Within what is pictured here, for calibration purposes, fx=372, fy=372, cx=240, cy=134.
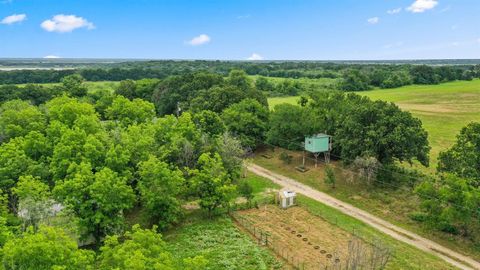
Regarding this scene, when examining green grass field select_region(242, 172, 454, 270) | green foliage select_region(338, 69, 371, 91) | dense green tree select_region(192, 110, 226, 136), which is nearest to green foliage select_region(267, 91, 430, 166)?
green grass field select_region(242, 172, 454, 270)

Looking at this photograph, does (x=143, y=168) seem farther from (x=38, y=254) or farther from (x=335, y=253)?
(x=335, y=253)

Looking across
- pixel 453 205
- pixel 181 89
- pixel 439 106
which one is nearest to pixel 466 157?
pixel 453 205

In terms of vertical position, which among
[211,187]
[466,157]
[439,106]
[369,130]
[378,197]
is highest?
[369,130]

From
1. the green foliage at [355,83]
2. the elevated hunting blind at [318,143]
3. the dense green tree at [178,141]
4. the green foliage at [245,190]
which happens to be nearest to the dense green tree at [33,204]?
the dense green tree at [178,141]

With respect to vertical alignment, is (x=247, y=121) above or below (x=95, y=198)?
above

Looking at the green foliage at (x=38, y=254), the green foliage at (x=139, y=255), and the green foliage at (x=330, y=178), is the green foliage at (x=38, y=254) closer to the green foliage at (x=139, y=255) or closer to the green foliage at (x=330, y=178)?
the green foliage at (x=139, y=255)

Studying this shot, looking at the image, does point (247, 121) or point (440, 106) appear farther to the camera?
point (440, 106)

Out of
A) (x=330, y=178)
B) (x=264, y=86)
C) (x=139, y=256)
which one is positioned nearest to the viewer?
(x=139, y=256)
